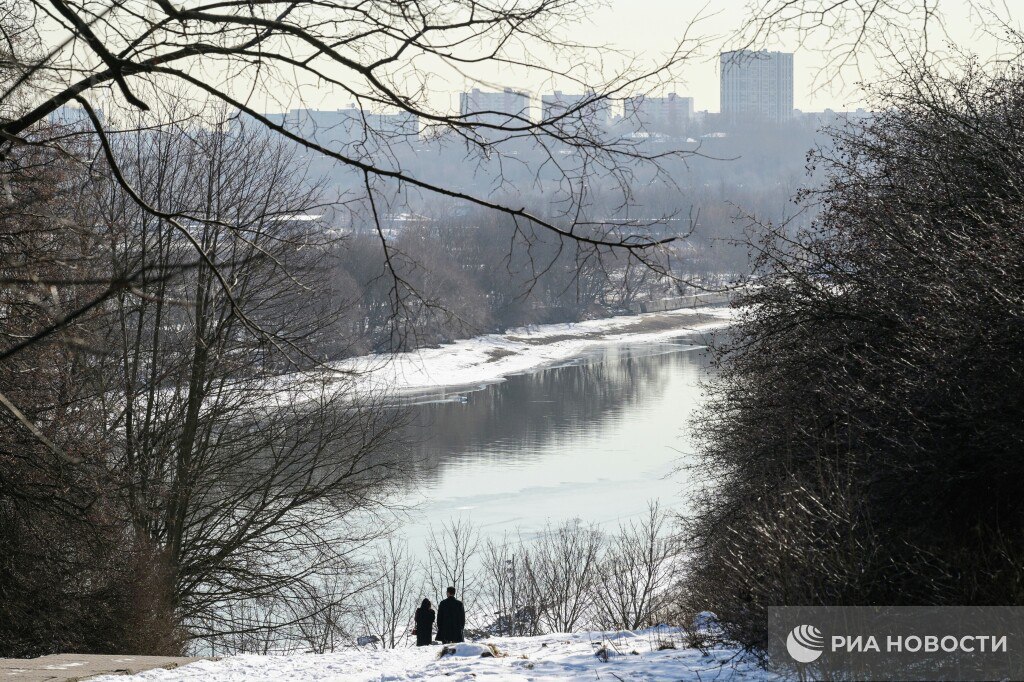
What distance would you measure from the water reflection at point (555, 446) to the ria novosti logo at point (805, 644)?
37.9ft

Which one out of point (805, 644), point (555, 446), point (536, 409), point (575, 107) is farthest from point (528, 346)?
point (575, 107)

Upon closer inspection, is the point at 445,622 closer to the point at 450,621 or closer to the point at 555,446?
the point at 450,621

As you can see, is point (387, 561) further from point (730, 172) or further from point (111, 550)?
point (730, 172)

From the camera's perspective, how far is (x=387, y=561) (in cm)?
2255

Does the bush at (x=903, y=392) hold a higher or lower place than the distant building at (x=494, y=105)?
lower

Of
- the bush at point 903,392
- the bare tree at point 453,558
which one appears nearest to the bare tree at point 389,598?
the bare tree at point 453,558

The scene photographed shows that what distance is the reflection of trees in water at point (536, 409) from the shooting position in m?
32.3

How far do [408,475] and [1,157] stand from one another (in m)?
14.4

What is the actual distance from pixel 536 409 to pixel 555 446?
7018 mm

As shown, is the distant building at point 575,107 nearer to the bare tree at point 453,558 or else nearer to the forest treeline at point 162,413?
the forest treeline at point 162,413

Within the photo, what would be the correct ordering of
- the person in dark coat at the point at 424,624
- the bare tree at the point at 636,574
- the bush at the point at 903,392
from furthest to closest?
the bare tree at the point at 636,574 → the person in dark coat at the point at 424,624 → the bush at the point at 903,392

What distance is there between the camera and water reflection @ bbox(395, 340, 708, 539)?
26.0 meters

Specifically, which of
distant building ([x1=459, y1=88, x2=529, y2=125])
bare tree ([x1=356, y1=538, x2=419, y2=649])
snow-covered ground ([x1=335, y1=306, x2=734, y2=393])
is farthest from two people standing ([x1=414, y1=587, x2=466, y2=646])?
snow-covered ground ([x1=335, y1=306, x2=734, y2=393])

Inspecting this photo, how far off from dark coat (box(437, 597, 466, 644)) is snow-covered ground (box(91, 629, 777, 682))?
2801 mm
